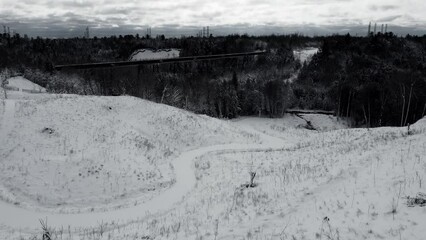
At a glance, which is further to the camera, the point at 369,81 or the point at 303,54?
the point at 303,54

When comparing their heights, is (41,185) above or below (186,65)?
below

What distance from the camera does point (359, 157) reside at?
19578mm

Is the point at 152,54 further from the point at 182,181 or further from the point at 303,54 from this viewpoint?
the point at 182,181

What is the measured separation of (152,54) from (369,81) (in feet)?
212

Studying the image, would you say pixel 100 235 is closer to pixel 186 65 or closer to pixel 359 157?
pixel 359 157

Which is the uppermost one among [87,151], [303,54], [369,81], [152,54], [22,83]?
[303,54]

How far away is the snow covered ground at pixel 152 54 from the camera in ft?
337

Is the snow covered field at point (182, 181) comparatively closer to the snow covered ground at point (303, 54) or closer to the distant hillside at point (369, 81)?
the distant hillside at point (369, 81)

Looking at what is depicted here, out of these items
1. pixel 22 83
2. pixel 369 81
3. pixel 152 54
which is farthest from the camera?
pixel 152 54

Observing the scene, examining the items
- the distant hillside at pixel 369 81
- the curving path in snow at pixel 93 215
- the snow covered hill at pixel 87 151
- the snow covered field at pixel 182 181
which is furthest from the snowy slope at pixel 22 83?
the distant hillside at pixel 369 81

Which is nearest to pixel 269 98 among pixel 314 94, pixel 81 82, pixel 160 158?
pixel 314 94

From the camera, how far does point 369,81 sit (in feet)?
236

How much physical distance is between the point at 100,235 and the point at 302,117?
6168 cm

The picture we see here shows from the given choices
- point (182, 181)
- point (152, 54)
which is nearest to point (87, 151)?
point (182, 181)
